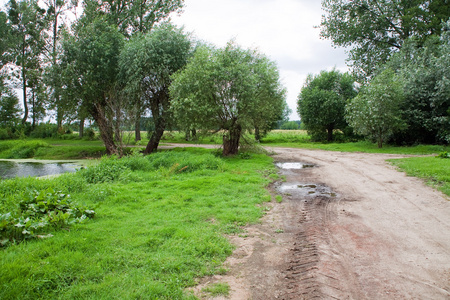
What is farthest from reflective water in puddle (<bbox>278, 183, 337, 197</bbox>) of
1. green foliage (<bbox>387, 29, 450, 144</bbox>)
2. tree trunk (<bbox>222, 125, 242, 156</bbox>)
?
A: green foliage (<bbox>387, 29, 450, 144</bbox>)

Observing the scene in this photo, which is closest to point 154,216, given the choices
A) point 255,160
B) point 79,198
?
point 79,198

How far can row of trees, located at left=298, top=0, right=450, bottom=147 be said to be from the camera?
20188 mm

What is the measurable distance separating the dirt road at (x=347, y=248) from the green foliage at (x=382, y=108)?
44.7 ft

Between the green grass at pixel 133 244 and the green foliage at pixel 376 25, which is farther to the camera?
the green foliage at pixel 376 25

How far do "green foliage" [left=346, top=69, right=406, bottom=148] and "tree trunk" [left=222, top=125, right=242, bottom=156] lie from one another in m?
10.7

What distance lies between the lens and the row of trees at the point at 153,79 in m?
14.9

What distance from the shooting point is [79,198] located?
297 inches

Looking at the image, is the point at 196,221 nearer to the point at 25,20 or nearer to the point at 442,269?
the point at 442,269

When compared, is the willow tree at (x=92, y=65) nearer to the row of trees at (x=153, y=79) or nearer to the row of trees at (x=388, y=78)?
the row of trees at (x=153, y=79)

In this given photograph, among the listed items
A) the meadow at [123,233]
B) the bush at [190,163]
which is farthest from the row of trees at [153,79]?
the meadow at [123,233]

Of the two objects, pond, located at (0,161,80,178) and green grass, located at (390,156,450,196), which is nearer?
green grass, located at (390,156,450,196)

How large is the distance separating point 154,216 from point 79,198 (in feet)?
9.19

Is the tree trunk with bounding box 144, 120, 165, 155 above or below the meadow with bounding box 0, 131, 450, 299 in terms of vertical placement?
above

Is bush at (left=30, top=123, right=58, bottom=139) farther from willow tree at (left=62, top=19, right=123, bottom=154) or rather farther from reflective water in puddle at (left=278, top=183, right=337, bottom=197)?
reflective water in puddle at (left=278, top=183, right=337, bottom=197)
